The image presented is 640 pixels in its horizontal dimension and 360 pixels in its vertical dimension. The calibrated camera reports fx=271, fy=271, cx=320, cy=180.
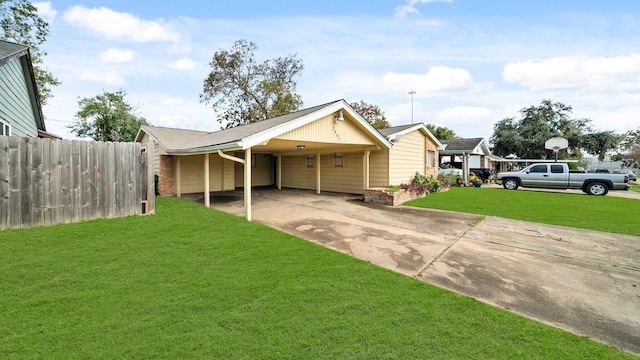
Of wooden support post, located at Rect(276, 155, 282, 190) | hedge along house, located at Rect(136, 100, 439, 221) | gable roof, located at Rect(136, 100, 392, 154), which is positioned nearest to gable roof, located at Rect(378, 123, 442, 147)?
hedge along house, located at Rect(136, 100, 439, 221)

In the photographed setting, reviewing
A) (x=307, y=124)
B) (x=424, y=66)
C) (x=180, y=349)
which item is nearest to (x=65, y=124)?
(x=307, y=124)

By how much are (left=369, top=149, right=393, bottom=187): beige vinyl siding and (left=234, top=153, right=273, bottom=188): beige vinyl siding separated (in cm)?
788

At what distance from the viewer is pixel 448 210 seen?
31.1 feet

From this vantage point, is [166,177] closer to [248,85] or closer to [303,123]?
[303,123]

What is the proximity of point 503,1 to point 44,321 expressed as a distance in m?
14.1

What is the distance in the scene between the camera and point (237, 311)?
2955mm

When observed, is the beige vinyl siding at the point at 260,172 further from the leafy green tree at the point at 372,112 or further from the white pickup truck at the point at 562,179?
the leafy green tree at the point at 372,112

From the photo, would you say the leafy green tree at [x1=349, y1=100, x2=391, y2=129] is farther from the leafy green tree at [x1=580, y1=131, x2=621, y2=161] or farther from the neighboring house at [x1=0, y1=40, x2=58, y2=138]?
the neighboring house at [x1=0, y1=40, x2=58, y2=138]

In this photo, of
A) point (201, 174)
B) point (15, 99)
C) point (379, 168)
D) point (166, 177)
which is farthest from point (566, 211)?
point (15, 99)

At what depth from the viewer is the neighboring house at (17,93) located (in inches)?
267

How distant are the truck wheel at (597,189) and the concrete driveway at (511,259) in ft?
34.8

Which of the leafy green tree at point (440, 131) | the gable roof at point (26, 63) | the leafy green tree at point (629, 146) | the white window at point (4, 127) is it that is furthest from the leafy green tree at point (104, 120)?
the leafy green tree at point (629, 146)

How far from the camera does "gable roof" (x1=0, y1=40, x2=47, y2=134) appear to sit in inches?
250

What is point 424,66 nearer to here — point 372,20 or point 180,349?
point 372,20
